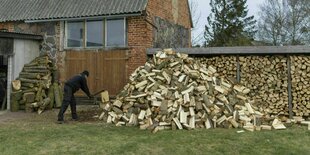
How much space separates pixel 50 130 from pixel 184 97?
370cm

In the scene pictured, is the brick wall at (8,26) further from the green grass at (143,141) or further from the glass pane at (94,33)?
the green grass at (143,141)

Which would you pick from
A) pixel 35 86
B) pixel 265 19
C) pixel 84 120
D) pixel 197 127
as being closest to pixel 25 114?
pixel 35 86

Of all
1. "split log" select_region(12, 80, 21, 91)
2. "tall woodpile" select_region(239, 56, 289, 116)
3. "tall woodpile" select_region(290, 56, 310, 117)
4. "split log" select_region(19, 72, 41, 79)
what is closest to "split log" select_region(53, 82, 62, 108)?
"split log" select_region(19, 72, 41, 79)

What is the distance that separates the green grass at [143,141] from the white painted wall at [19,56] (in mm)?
4996

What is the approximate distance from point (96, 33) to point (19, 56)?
324cm

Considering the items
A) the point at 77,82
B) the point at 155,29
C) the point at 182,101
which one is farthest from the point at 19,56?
the point at 182,101

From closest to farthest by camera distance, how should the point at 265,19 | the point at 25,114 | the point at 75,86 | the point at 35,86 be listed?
the point at 75,86 < the point at 25,114 < the point at 35,86 < the point at 265,19

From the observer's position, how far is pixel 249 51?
12.1 m

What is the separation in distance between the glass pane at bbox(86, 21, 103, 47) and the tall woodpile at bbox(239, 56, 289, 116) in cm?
585

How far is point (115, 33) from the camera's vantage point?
1459 centimetres

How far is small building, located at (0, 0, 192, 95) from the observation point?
46.6ft

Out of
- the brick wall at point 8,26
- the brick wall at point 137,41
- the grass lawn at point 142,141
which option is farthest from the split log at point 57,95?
the brick wall at point 8,26

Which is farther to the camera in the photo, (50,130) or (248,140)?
(50,130)

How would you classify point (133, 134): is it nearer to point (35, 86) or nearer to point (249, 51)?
point (249, 51)
